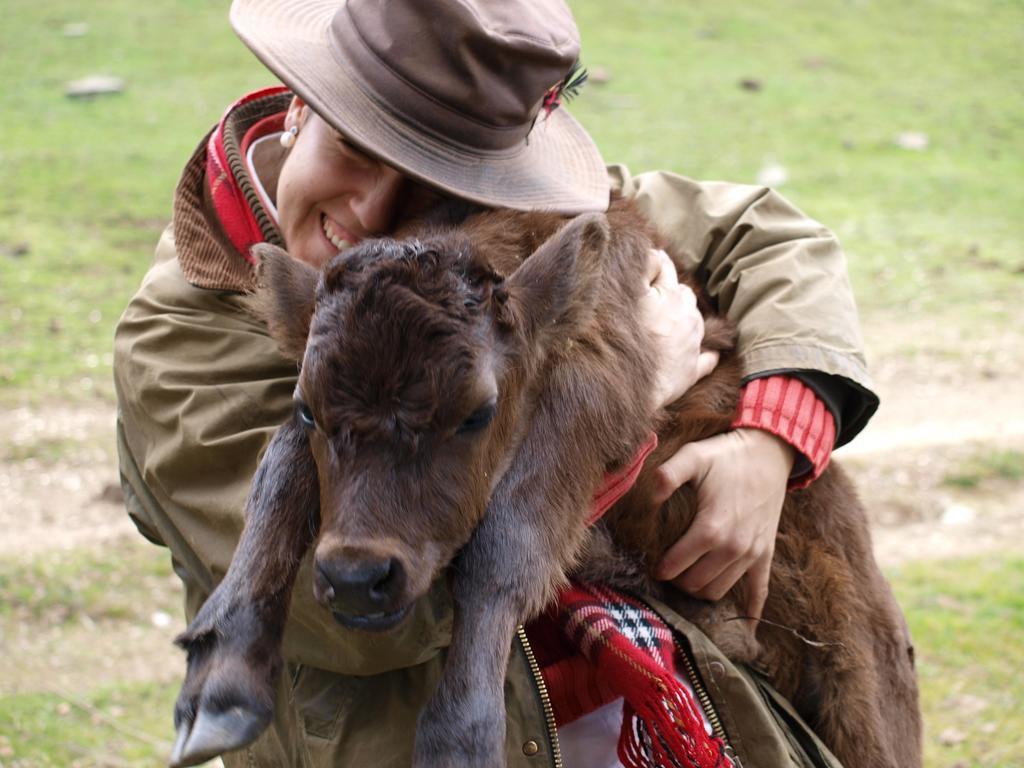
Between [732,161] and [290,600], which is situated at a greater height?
[290,600]

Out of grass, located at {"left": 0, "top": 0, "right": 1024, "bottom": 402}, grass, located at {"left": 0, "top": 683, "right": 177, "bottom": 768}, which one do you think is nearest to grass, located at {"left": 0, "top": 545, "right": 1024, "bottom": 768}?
grass, located at {"left": 0, "top": 683, "right": 177, "bottom": 768}

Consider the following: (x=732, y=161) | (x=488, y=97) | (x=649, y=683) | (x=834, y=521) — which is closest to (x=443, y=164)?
(x=488, y=97)

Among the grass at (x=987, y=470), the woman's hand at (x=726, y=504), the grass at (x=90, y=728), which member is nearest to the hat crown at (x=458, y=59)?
the woman's hand at (x=726, y=504)

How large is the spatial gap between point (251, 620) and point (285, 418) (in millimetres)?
703

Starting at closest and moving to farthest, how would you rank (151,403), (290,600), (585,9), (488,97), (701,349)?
1. (290,600)
2. (488,97)
3. (151,403)
4. (701,349)
5. (585,9)

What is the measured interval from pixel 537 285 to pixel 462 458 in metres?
0.51

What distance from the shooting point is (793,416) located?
342 cm

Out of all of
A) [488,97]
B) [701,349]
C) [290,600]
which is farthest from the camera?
[701,349]

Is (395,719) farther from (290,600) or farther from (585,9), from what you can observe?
(585,9)

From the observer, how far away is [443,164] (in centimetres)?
311

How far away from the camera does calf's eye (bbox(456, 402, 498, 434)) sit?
8.57 feet

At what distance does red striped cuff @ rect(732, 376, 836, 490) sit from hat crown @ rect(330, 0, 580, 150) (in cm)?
103

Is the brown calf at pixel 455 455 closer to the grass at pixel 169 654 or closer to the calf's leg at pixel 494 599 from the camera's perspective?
the calf's leg at pixel 494 599

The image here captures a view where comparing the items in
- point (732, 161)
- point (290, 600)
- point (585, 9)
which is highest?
point (290, 600)
